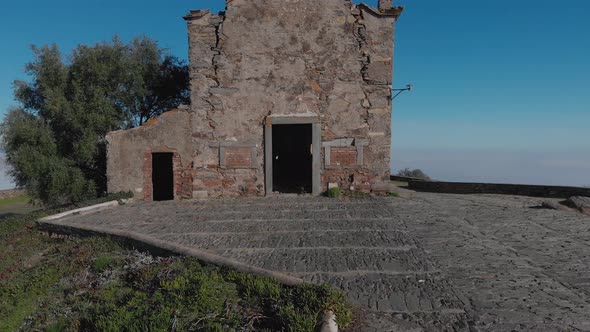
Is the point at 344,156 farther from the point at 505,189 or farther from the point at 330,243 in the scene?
the point at 505,189

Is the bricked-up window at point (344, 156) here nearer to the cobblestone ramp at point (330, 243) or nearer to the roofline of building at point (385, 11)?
the cobblestone ramp at point (330, 243)

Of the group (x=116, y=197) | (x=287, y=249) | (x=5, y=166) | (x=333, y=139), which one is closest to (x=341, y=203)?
(x=333, y=139)

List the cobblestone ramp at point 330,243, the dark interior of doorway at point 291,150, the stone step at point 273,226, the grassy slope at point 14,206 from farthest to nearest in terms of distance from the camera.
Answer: the grassy slope at point 14,206 → the dark interior of doorway at point 291,150 → the stone step at point 273,226 → the cobblestone ramp at point 330,243

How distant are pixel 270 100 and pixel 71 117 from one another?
7341mm

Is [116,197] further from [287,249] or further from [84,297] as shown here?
[287,249]

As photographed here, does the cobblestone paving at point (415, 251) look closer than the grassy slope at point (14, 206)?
Yes

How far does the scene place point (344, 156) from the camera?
11.6 m

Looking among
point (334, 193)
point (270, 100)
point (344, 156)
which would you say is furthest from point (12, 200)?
point (344, 156)

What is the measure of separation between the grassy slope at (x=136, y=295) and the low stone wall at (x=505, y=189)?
12767mm

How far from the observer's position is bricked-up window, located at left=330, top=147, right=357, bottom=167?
11578mm

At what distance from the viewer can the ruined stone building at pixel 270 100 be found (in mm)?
11391

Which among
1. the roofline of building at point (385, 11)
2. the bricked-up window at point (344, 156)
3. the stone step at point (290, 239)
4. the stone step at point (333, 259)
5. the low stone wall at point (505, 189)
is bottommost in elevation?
the stone step at point (333, 259)

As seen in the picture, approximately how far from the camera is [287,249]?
20.2 ft

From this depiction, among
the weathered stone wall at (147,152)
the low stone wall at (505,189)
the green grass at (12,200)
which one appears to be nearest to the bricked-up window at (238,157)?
the weathered stone wall at (147,152)
